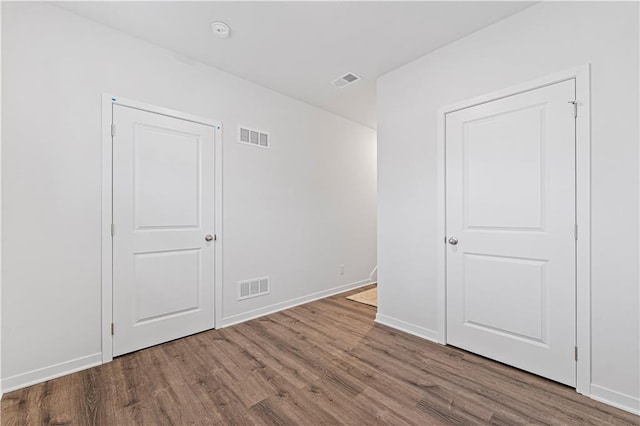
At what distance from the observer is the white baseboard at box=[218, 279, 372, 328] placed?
306 centimetres

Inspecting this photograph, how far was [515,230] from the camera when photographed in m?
2.16

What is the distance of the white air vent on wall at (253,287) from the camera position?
3.14m

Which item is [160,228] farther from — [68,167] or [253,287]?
[253,287]

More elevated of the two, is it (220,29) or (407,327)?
(220,29)

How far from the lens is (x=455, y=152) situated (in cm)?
250

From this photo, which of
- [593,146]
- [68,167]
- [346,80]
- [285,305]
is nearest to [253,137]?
[346,80]

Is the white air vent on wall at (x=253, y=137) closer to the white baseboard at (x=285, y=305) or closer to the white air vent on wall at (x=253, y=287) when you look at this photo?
the white air vent on wall at (x=253, y=287)

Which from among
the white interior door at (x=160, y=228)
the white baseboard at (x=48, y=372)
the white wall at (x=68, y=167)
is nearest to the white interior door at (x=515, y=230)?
the white wall at (x=68, y=167)

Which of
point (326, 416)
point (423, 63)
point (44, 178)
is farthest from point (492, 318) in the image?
point (44, 178)

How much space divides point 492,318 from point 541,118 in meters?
1.56

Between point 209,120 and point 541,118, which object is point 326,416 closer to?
point 541,118

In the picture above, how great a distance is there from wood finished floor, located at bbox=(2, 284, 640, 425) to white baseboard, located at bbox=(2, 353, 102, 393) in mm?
50

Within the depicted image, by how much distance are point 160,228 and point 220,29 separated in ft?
5.87

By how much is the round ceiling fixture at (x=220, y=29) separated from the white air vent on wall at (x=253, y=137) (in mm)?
954
